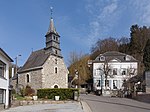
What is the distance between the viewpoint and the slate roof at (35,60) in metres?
61.9

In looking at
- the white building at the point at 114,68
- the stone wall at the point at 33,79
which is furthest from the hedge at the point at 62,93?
the white building at the point at 114,68

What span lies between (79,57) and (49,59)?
90.0ft

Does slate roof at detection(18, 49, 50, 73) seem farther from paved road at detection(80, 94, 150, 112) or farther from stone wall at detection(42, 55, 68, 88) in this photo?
paved road at detection(80, 94, 150, 112)

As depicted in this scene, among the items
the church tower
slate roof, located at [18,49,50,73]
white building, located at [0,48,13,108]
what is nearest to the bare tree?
the church tower

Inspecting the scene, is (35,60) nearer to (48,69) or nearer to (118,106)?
(48,69)

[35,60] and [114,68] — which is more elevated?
[35,60]

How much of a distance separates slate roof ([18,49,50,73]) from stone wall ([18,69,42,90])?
3.57 feet

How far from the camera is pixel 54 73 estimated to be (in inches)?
2422

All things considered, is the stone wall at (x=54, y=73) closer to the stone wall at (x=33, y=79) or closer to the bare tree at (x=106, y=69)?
the stone wall at (x=33, y=79)

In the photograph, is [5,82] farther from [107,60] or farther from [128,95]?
[107,60]

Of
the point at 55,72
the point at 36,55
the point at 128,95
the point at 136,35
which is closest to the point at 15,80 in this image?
the point at 36,55

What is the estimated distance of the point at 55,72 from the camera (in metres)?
61.8

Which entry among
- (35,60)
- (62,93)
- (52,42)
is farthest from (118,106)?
(35,60)

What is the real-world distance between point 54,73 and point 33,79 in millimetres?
4694
